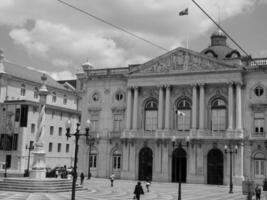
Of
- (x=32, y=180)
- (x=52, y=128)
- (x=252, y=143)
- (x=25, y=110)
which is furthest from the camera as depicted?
(x=52, y=128)

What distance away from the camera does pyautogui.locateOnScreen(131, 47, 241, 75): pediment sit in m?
53.0

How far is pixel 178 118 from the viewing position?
181ft

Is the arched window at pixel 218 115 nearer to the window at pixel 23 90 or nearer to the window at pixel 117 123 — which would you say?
the window at pixel 117 123

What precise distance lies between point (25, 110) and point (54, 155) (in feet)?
34.7

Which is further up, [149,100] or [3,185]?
[149,100]

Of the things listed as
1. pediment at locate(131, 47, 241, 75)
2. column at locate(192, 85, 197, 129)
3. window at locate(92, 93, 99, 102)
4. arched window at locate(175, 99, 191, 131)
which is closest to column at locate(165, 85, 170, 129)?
arched window at locate(175, 99, 191, 131)

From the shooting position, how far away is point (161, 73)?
55.4 meters

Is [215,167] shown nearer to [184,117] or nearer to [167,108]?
[184,117]

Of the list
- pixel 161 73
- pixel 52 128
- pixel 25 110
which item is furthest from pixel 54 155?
pixel 161 73

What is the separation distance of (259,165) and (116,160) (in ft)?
59.8

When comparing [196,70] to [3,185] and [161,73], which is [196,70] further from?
[3,185]

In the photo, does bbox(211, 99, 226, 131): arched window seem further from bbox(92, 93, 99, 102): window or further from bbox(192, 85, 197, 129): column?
bbox(92, 93, 99, 102): window

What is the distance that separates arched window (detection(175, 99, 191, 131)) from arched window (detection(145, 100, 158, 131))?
112 inches

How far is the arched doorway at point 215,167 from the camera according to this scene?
5197 centimetres
